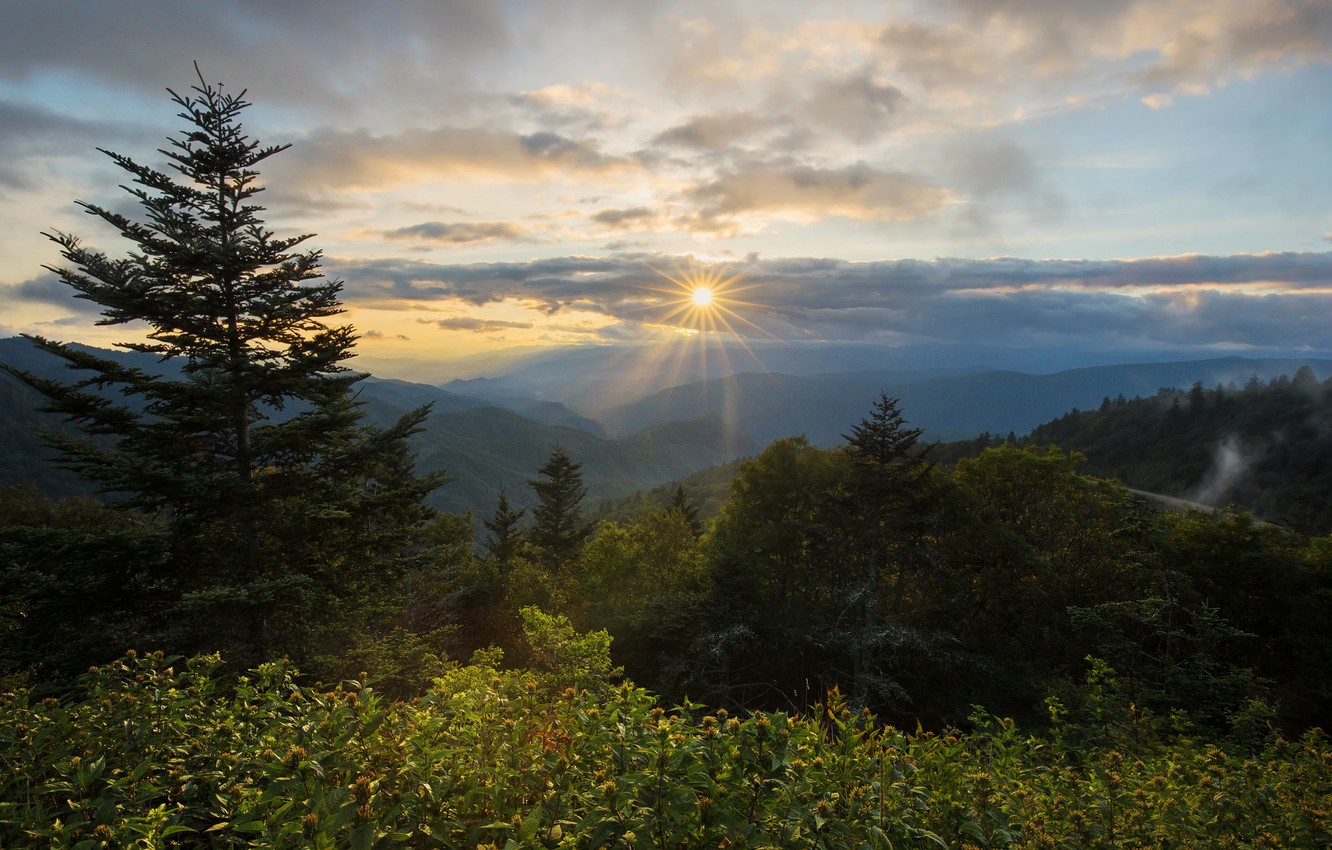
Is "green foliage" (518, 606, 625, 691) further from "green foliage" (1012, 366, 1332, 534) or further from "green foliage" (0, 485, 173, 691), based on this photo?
"green foliage" (1012, 366, 1332, 534)

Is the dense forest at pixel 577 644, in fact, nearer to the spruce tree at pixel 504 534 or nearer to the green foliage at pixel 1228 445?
the spruce tree at pixel 504 534

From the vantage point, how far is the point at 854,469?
20234 mm

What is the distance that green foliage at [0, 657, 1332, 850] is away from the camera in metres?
2.29

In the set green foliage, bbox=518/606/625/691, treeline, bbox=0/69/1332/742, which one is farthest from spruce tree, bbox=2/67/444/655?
green foliage, bbox=518/606/625/691

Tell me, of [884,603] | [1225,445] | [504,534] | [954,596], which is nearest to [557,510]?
[504,534]

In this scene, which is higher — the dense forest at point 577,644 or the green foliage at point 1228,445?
the dense forest at point 577,644

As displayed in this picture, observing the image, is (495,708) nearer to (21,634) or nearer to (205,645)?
(205,645)

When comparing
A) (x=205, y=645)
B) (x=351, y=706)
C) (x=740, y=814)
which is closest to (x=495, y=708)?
(x=351, y=706)

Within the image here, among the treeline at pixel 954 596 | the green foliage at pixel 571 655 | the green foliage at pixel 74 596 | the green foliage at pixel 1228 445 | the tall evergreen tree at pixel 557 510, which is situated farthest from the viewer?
the green foliage at pixel 1228 445

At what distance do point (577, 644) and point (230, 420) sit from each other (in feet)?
27.3

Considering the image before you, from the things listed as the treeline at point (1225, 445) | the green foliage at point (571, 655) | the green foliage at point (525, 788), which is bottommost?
the treeline at point (1225, 445)

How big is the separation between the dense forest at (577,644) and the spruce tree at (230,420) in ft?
0.22

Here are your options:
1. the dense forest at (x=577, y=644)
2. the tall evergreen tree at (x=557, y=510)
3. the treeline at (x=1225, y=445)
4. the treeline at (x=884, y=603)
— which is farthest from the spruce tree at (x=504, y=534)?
the treeline at (x=1225, y=445)

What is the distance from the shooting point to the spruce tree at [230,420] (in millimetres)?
9789
